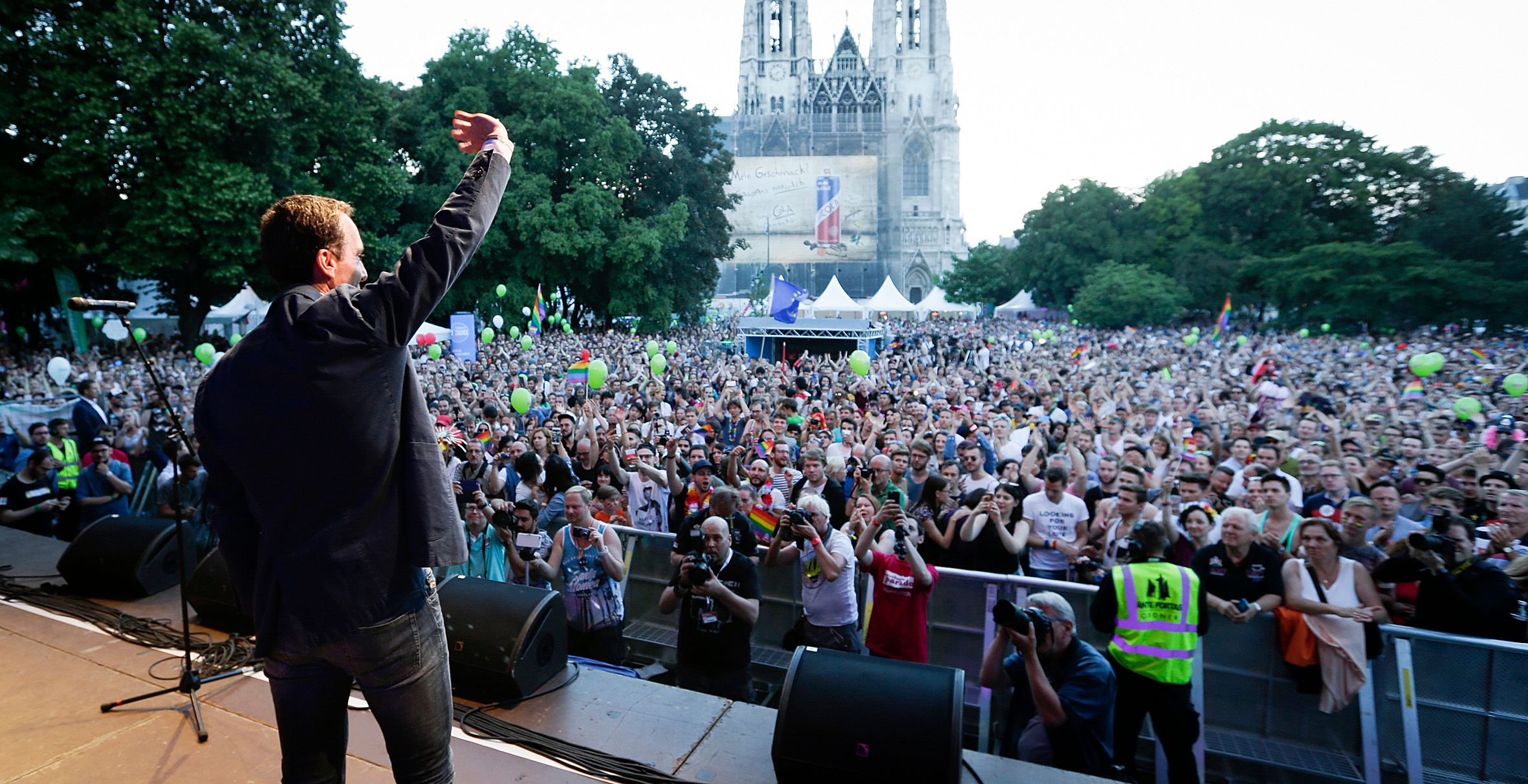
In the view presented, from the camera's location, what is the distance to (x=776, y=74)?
6881 centimetres

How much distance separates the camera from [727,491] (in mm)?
4484

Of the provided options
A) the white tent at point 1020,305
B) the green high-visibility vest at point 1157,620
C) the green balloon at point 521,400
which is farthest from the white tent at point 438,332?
the white tent at point 1020,305

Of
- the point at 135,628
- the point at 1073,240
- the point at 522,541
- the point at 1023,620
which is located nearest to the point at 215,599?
the point at 135,628

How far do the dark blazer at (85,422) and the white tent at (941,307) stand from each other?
113ft

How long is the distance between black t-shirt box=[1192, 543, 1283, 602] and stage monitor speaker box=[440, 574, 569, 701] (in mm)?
3268

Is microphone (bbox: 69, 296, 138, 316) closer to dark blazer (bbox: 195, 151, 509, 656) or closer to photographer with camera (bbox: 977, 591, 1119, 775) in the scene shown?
dark blazer (bbox: 195, 151, 509, 656)

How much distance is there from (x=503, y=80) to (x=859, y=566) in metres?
29.3

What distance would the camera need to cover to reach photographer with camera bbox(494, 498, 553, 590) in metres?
4.44

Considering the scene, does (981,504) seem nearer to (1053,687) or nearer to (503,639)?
(1053,687)

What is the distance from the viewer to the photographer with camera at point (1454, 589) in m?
3.73

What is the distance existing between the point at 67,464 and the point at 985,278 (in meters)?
50.5

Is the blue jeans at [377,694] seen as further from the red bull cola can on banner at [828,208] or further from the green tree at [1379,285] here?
the red bull cola can on banner at [828,208]

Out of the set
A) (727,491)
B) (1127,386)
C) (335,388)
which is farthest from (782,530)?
(1127,386)

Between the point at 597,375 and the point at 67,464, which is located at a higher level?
the point at 597,375
